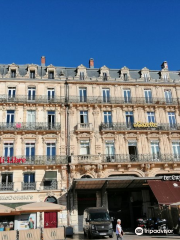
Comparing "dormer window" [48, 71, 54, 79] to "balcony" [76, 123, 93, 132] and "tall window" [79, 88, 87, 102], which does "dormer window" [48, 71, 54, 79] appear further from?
"balcony" [76, 123, 93, 132]

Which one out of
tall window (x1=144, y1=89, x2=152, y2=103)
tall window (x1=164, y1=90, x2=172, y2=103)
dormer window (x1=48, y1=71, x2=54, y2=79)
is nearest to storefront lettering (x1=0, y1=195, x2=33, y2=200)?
dormer window (x1=48, y1=71, x2=54, y2=79)

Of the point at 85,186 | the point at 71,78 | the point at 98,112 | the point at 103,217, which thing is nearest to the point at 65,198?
the point at 85,186

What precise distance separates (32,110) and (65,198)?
9.34 metres

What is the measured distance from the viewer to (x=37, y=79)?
94.4 feet

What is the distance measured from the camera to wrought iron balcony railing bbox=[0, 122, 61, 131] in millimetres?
26250

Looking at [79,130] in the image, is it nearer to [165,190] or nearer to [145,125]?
[145,125]

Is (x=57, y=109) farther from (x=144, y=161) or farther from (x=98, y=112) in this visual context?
(x=144, y=161)

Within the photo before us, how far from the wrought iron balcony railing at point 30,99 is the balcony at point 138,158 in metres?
7.55

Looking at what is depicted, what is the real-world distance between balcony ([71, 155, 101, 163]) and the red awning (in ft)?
17.4

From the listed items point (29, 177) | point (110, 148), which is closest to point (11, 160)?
point (29, 177)

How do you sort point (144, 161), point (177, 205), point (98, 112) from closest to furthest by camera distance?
point (177, 205), point (144, 161), point (98, 112)

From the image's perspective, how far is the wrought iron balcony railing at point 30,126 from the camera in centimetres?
2625

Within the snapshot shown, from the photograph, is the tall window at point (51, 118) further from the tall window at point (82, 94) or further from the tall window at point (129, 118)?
the tall window at point (129, 118)

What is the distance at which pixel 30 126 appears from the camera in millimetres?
26641
